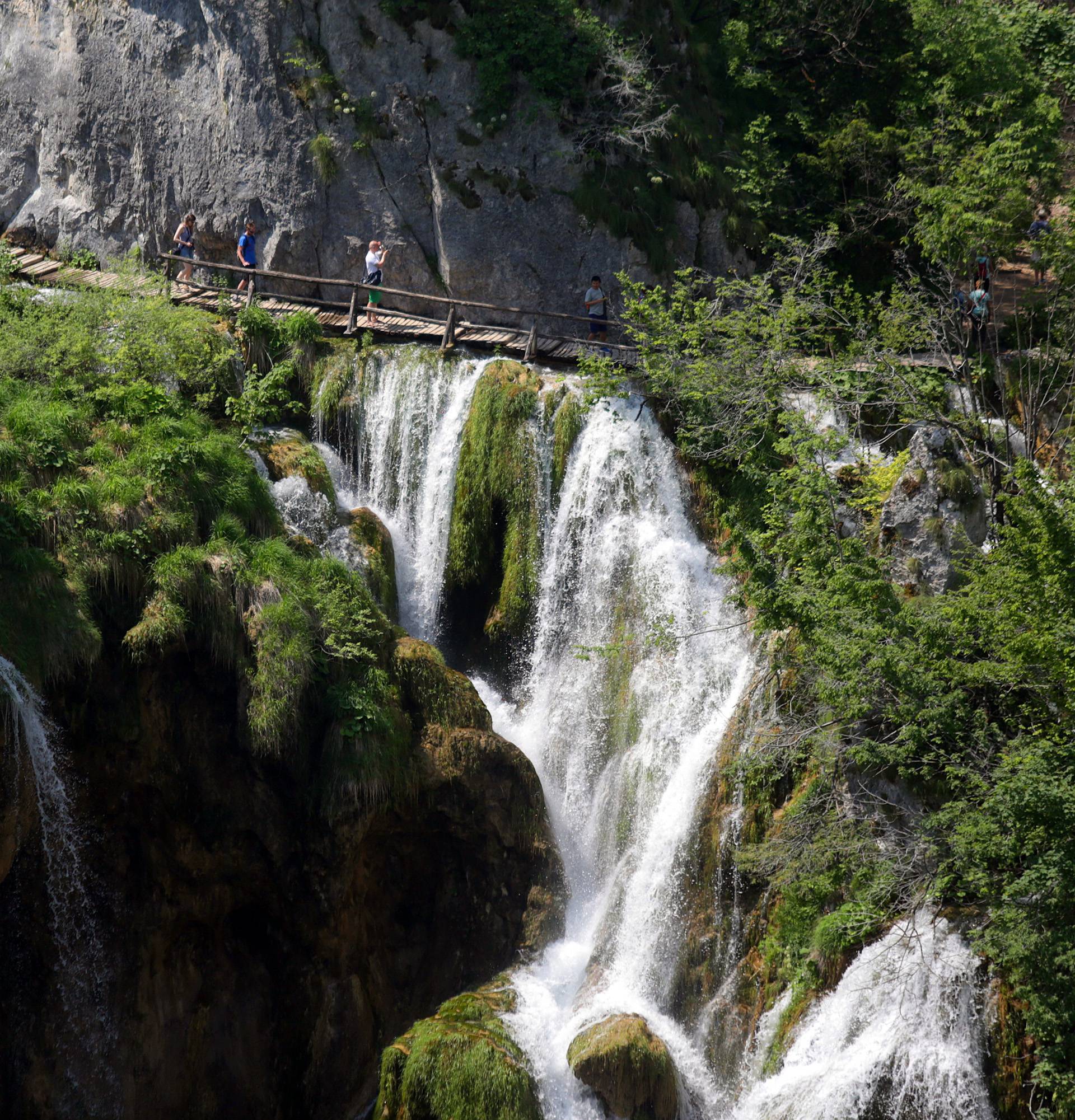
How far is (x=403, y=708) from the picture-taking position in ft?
44.4

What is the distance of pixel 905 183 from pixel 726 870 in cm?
1017

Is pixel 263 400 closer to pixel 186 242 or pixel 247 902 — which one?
pixel 186 242

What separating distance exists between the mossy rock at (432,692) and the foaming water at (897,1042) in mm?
5027

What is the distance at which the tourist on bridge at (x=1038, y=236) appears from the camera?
16.1 metres

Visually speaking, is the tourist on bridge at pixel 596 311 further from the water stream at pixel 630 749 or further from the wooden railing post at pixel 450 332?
the water stream at pixel 630 749

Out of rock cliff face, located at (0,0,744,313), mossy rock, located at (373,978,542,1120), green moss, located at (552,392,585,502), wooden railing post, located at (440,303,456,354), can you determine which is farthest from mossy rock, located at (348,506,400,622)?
rock cliff face, located at (0,0,744,313)

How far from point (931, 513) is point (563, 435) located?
5.15 meters

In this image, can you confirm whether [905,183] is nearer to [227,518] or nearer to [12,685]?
[227,518]

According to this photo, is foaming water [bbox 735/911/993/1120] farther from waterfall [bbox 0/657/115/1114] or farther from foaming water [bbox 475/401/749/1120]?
waterfall [bbox 0/657/115/1114]

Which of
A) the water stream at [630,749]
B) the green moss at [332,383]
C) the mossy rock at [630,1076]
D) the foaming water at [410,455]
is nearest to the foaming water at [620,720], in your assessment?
the water stream at [630,749]

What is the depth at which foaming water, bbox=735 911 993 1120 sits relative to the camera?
33.4ft

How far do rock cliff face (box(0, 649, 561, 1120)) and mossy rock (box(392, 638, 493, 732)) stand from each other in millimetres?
31

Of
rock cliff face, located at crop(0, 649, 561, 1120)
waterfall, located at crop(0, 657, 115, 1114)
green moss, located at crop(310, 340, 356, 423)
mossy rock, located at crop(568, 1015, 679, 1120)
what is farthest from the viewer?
green moss, located at crop(310, 340, 356, 423)

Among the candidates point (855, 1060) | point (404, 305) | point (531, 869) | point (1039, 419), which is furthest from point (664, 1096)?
point (404, 305)
